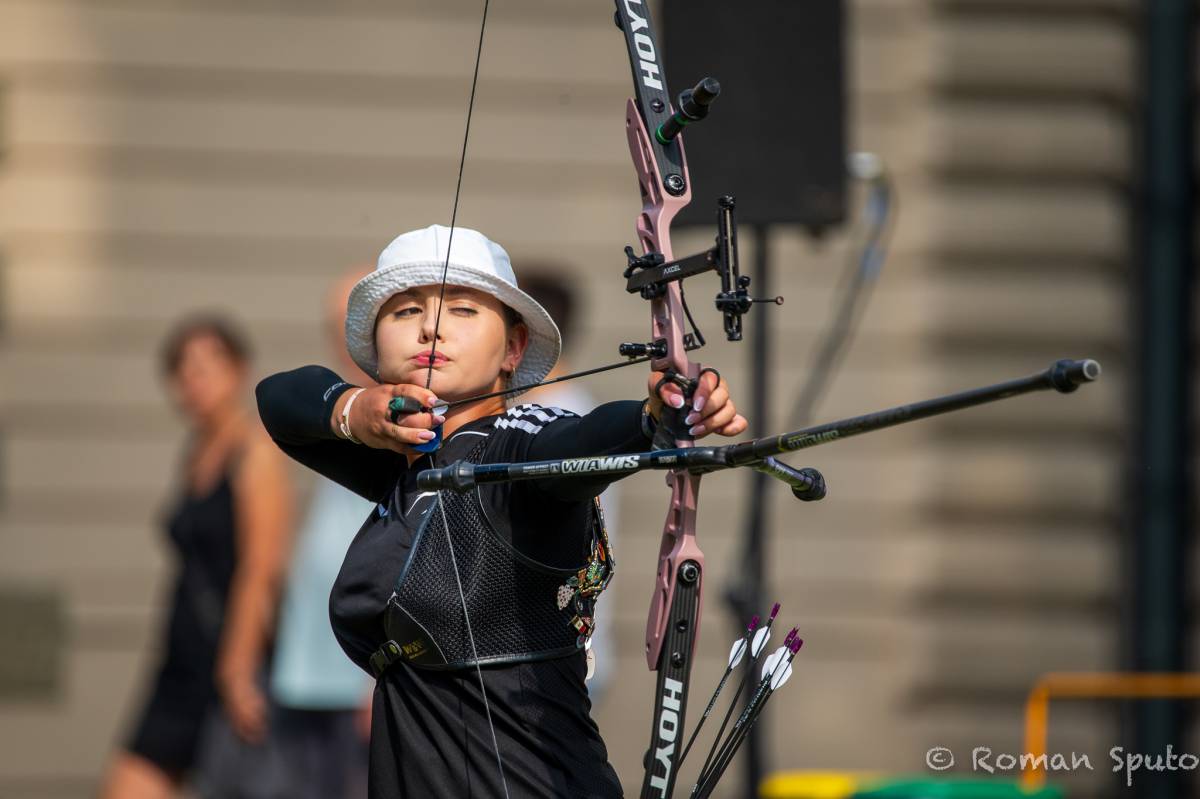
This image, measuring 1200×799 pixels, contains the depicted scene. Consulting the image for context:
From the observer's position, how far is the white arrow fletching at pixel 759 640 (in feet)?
7.06

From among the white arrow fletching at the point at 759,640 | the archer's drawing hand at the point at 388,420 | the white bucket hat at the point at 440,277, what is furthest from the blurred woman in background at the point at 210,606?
the white arrow fletching at the point at 759,640

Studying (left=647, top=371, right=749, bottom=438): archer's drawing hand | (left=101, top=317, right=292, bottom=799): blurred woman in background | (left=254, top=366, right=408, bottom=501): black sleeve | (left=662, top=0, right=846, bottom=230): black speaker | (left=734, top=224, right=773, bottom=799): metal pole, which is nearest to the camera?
(left=647, top=371, right=749, bottom=438): archer's drawing hand

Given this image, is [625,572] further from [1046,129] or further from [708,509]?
[1046,129]

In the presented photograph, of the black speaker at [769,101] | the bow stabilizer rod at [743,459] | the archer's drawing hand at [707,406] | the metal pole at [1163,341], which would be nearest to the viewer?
the bow stabilizer rod at [743,459]

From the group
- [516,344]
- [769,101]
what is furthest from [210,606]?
[516,344]

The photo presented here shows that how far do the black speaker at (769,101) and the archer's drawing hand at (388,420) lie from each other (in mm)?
1862

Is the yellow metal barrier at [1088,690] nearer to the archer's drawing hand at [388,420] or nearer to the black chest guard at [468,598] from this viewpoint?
the black chest guard at [468,598]

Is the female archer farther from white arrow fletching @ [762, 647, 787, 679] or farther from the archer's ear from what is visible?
white arrow fletching @ [762, 647, 787, 679]

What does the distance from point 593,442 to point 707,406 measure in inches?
6.3

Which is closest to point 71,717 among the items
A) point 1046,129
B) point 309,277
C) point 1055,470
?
point 309,277

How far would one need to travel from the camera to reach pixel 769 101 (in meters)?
4.14

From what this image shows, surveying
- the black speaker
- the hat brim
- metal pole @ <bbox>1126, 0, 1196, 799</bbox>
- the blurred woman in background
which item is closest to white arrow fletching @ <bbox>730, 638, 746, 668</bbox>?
the hat brim

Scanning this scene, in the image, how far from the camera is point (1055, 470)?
6.55 metres

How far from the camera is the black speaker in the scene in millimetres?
4047
